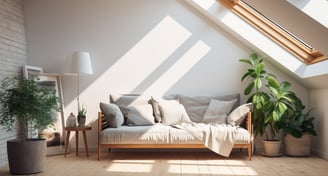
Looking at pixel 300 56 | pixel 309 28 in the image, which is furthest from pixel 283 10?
pixel 300 56

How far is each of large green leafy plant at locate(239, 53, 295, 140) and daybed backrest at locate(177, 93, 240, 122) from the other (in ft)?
0.91

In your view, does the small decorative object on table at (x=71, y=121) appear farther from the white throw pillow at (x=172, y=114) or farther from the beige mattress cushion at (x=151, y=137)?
the white throw pillow at (x=172, y=114)

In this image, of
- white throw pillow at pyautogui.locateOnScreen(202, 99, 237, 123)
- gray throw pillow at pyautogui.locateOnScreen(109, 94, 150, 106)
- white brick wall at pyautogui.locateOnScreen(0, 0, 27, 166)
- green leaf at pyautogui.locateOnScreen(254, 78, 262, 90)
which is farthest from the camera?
gray throw pillow at pyautogui.locateOnScreen(109, 94, 150, 106)

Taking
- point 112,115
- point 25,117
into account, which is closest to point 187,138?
point 112,115

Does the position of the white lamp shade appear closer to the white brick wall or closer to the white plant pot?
the white brick wall

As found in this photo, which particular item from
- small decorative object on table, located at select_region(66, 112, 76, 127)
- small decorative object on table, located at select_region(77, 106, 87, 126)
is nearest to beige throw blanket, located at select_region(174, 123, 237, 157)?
small decorative object on table, located at select_region(77, 106, 87, 126)

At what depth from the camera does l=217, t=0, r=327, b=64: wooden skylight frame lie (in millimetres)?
5379

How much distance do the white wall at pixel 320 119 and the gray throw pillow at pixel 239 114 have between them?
3.30 ft

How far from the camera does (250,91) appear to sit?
580 cm

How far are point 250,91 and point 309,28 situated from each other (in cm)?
199

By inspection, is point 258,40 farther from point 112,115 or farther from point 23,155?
point 23,155

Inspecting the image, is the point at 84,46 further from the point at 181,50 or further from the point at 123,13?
the point at 181,50

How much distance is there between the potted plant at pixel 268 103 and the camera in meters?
5.55

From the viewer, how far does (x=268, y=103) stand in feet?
18.3
